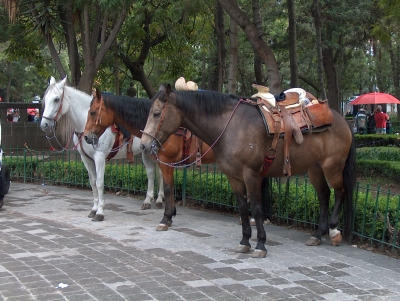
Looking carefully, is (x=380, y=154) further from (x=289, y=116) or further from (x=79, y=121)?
(x=79, y=121)

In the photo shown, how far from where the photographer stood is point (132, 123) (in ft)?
27.5

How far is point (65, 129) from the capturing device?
941cm

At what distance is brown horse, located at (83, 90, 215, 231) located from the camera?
834 cm

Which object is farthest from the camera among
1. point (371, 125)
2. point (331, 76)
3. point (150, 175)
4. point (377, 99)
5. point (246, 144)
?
point (371, 125)

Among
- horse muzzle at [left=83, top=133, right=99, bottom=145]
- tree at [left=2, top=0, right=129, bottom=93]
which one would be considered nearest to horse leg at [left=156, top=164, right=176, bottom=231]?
horse muzzle at [left=83, top=133, right=99, bottom=145]

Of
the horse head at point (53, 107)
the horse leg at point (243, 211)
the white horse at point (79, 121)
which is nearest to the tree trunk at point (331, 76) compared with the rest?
the white horse at point (79, 121)

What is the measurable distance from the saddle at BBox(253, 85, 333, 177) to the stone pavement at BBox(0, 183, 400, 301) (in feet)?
4.13

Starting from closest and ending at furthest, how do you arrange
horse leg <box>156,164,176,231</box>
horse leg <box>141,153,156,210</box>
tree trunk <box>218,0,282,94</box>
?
horse leg <box>156,164,176,231</box>, horse leg <box>141,153,156,210</box>, tree trunk <box>218,0,282,94</box>

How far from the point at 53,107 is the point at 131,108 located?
1.41 metres

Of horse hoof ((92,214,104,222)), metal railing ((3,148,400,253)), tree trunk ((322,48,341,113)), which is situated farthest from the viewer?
tree trunk ((322,48,341,113))

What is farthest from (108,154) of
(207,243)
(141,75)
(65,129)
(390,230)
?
(141,75)

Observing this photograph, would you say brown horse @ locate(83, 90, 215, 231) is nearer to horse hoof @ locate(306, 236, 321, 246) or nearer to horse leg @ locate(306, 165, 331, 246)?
horse leg @ locate(306, 165, 331, 246)

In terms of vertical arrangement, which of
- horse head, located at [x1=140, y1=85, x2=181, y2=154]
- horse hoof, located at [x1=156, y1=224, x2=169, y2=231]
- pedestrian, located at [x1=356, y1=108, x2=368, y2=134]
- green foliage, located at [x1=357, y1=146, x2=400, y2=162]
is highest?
pedestrian, located at [x1=356, y1=108, x2=368, y2=134]

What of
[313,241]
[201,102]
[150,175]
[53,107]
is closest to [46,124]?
[53,107]
